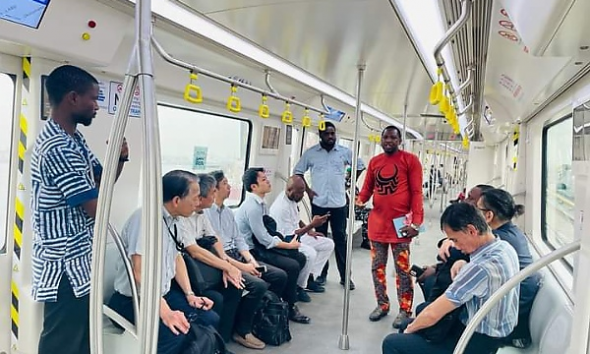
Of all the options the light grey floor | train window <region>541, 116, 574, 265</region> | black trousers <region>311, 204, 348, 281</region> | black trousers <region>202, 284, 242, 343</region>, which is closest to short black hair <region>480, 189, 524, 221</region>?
train window <region>541, 116, 574, 265</region>

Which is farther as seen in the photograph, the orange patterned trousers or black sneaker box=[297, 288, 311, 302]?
black sneaker box=[297, 288, 311, 302]

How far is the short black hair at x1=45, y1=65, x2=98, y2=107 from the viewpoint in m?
2.32

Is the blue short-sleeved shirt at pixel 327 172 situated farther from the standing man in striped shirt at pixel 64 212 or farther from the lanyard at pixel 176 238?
the standing man in striped shirt at pixel 64 212

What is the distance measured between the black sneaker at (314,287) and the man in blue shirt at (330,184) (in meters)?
0.10

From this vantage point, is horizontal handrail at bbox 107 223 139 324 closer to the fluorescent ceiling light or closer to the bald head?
the fluorescent ceiling light

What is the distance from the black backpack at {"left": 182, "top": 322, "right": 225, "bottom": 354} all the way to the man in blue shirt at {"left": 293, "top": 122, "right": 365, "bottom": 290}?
2.27 meters

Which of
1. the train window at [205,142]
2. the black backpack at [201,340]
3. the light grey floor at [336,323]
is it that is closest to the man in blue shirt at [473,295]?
the black backpack at [201,340]

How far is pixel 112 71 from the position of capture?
2.73 metres

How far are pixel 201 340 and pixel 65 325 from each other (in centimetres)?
65

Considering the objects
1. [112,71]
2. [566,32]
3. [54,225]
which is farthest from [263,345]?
[566,32]

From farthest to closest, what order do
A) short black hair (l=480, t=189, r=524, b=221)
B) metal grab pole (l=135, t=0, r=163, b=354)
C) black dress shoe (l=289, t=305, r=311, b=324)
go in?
1. black dress shoe (l=289, t=305, r=311, b=324)
2. short black hair (l=480, t=189, r=524, b=221)
3. metal grab pole (l=135, t=0, r=163, b=354)

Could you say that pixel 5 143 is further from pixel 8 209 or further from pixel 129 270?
pixel 129 270

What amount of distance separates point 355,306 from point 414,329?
2.04 meters

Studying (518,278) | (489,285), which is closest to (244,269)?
(489,285)
